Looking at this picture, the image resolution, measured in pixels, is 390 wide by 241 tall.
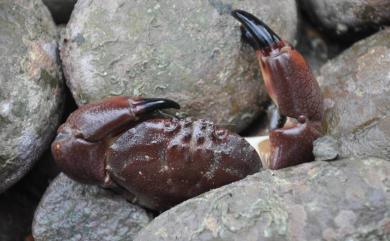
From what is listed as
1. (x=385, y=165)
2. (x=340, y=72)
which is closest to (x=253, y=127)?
(x=340, y=72)

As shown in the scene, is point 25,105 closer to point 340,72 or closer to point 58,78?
point 58,78

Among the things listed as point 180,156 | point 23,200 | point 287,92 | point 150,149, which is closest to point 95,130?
point 150,149

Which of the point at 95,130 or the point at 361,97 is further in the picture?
the point at 361,97

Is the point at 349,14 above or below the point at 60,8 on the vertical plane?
below

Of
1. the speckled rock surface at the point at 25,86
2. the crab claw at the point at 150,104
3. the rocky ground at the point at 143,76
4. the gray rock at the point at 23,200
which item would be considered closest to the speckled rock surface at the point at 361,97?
the rocky ground at the point at 143,76

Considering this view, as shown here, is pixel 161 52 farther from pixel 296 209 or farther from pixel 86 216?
pixel 296 209

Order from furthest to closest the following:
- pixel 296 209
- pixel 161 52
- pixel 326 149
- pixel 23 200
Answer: pixel 23 200 → pixel 161 52 → pixel 326 149 → pixel 296 209

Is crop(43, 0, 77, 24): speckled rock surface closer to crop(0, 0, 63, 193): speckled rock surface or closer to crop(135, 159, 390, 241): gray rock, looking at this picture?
crop(0, 0, 63, 193): speckled rock surface
